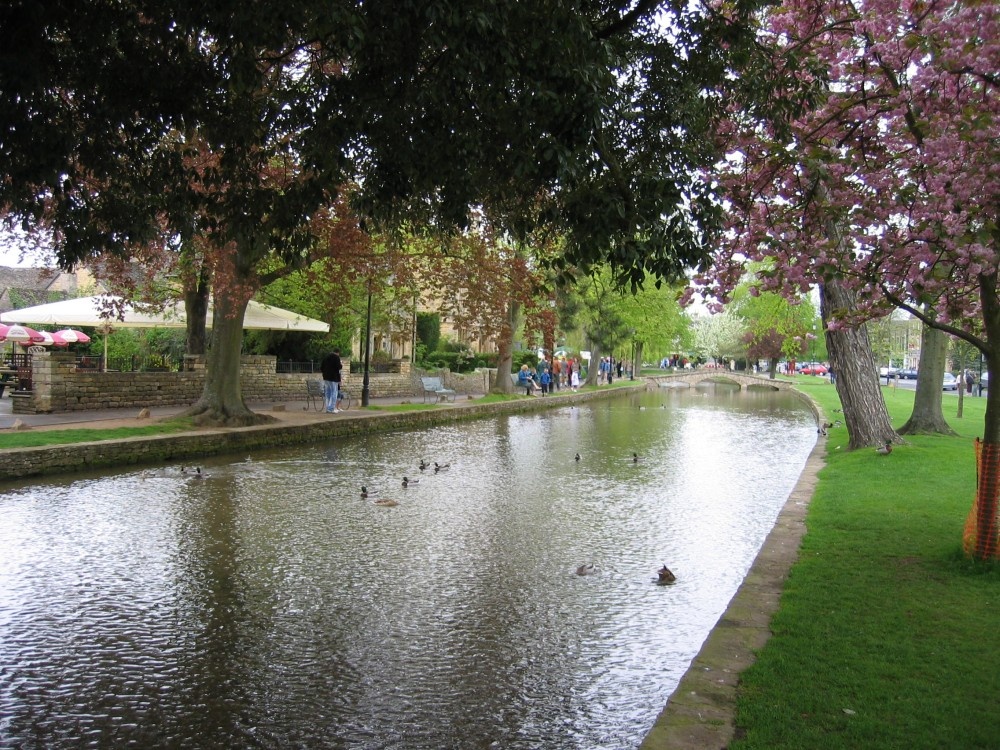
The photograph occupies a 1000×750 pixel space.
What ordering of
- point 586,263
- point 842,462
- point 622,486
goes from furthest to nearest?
point 842,462 → point 622,486 → point 586,263

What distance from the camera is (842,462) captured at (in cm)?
1470

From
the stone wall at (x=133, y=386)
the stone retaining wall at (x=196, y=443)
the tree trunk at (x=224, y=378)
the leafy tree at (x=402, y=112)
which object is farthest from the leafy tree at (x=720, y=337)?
the leafy tree at (x=402, y=112)

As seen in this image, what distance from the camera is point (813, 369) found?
105875 mm

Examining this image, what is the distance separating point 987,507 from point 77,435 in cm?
1347

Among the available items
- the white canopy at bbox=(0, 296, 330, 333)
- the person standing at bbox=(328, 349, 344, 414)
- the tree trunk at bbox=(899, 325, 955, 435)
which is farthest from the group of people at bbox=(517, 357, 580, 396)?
the tree trunk at bbox=(899, 325, 955, 435)

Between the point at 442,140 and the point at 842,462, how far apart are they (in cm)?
1114

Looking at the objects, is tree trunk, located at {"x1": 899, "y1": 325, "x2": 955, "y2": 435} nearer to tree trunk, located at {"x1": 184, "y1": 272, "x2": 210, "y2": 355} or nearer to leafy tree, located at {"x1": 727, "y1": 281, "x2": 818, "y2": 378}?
leafy tree, located at {"x1": 727, "y1": 281, "x2": 818, "y2": 378}

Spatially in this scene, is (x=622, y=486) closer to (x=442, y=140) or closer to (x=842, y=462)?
(x=842, y=462)

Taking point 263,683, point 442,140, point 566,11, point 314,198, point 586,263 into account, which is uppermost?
point 566,11

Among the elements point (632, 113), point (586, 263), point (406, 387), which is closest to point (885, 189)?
point (632, 113)

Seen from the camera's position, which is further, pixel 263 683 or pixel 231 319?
pixel 231 319

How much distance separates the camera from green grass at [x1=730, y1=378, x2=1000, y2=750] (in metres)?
4.09

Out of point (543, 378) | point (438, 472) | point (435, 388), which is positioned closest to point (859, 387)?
point (438, 472)

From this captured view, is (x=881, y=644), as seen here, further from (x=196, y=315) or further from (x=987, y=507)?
(x=196, y=315)
